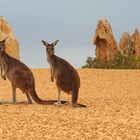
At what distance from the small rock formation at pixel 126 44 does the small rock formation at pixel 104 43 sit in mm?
2623

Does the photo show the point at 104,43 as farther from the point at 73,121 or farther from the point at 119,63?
the point at 73,121

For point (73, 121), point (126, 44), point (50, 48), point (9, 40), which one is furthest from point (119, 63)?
point (73, 121)

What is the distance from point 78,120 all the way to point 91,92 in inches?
522

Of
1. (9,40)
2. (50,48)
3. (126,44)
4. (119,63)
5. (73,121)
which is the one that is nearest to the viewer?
(73,121)

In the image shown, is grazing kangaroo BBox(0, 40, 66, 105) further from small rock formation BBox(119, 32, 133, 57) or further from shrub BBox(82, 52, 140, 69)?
small rock formation BBox(119, 32, 133, 57)

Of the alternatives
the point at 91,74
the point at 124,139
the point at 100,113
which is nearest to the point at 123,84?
the point at 91,74

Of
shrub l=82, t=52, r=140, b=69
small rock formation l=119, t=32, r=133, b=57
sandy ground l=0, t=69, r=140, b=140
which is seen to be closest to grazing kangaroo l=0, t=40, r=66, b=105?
sandy ground l=0, t=69, r=140, b=140

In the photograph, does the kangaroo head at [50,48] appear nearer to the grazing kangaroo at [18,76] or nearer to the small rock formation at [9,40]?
the grazing kangaroo at [18,76]

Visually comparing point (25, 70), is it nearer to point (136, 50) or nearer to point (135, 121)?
point (135, 121)

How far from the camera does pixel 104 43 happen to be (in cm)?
4747

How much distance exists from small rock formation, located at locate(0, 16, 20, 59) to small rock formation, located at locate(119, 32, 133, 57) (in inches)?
617

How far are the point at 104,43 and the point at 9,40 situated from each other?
534 inches

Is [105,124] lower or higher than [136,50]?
lower

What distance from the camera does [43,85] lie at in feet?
91.4
